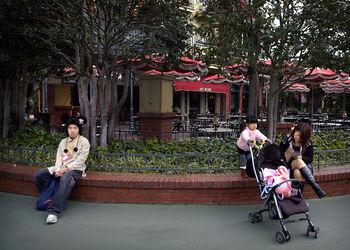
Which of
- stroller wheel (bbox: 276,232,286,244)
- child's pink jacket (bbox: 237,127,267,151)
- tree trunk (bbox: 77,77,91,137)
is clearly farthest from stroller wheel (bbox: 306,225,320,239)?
tree trunk (bbox: 77,77,91,137)

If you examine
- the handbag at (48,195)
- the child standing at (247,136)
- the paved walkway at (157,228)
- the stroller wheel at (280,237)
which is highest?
the child standing at (247,136)

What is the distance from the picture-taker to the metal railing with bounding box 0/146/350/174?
17.7ft

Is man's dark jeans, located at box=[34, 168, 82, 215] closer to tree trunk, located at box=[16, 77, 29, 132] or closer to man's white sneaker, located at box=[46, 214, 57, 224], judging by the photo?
man's white sneaker, located at box=[46, 214, 57, 224]

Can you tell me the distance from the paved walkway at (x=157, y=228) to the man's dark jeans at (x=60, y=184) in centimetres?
19

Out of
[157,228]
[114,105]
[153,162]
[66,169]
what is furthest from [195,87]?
[157,228]

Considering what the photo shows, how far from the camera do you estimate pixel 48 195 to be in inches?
191

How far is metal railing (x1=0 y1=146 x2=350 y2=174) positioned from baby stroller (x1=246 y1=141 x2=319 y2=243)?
109 cm

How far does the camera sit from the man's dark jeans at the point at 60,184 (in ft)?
14.8

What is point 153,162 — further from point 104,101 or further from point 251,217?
point 251,217

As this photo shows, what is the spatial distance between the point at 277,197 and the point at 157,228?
162cm

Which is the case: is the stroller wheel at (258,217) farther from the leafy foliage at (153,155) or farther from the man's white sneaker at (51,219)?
the man's white sneaker at (51,219)

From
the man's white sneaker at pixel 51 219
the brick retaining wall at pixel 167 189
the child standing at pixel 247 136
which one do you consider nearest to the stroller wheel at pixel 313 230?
the brick retaining wall at pixel 167 189

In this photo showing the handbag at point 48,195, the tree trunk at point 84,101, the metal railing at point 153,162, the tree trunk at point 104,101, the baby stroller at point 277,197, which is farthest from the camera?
the tree trunk at point 84,101

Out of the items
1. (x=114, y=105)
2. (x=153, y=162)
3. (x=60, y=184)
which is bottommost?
(x=60, y=184)
